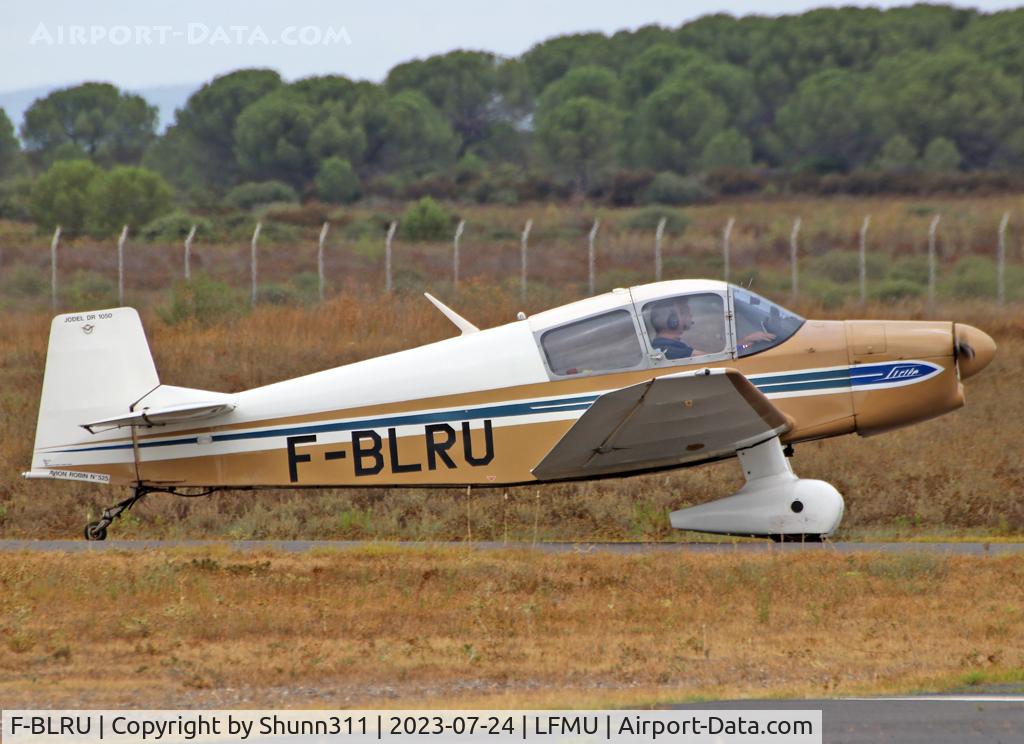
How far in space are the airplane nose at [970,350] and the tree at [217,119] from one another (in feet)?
219

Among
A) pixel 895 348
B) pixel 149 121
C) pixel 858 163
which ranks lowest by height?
pixel 895 348

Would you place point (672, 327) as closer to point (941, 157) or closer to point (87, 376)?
point (87, 376)

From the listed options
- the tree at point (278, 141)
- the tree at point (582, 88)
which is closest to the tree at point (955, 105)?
the tree at point (582, 88)

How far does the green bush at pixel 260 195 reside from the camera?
62.3 m

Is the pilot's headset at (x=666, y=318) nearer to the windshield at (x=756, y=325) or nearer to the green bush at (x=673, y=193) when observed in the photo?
the windshield at (x=756, y=325)

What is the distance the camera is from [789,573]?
10.1 m

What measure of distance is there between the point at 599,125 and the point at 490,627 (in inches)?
2573

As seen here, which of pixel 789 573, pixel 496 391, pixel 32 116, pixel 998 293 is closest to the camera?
pixel 789 573

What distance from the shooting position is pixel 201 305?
A: 22969 millimetres

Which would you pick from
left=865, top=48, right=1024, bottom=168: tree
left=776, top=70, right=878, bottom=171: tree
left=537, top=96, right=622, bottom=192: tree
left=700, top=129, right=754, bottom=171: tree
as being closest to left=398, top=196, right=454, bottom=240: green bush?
Answer: left=537, top=96, right=622, bottom=192: tree

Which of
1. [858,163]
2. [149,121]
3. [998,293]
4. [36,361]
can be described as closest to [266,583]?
[36,361]

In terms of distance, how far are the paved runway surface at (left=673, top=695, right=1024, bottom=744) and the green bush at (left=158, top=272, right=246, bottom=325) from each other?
17.1 metres

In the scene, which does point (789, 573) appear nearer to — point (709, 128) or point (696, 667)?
point (696, 667)

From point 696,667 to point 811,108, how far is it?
73.6 metres
